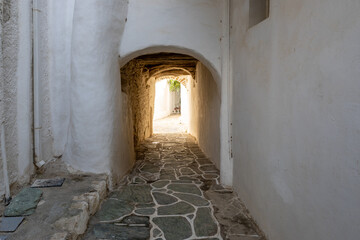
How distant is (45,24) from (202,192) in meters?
3.50

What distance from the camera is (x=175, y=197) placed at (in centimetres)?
416

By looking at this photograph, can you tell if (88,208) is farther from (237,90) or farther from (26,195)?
(237,90)

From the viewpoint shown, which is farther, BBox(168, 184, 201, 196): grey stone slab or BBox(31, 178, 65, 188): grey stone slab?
BBox(168, 184, 201, 196): grey stone slab

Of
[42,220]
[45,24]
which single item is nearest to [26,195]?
[42,220]

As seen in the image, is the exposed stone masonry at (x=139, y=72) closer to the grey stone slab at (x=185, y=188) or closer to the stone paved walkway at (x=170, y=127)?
the grey stone slab at (x=185, y=188)

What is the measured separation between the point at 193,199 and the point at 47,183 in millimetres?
2061

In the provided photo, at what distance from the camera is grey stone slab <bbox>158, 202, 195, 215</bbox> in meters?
3.60

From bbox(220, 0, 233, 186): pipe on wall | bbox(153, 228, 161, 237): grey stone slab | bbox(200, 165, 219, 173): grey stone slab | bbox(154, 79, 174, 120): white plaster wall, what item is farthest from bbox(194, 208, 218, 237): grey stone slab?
bbox(154, 79, 174, 120): white plaster wall

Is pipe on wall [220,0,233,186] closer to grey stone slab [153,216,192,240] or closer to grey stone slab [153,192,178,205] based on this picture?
grey stone slab [153,192,178,205]

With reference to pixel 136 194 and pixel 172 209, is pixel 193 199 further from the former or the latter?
pixel 136 194

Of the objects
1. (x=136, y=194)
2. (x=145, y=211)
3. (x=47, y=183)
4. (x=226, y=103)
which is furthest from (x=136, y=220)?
(x=226, y=103)

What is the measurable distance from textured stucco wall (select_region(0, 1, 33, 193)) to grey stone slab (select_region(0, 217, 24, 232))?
1.41ft

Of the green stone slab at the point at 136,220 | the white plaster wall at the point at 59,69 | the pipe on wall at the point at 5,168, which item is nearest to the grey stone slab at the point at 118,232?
the green stone slab at the point at 136,220

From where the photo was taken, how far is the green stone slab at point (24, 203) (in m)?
2.65
